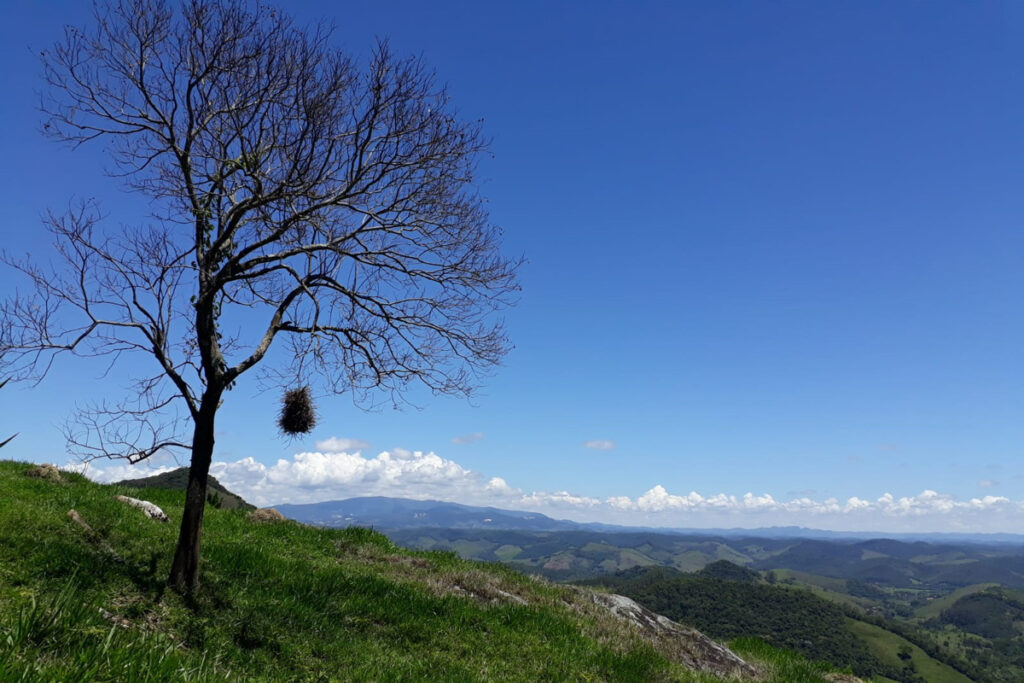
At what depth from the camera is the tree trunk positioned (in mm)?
9547

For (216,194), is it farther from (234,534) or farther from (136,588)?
(234,534)

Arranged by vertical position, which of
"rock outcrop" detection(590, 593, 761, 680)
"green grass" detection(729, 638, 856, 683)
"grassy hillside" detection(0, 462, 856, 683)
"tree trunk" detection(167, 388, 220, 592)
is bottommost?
"green grass" detection(729, 638, 856, 683)

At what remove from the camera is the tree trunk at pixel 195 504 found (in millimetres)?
9547

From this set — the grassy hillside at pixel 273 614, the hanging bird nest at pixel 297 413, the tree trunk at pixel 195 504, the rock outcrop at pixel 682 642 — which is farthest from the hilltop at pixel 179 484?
the rock outcrop at pixel 682 642

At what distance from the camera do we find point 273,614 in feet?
31.1

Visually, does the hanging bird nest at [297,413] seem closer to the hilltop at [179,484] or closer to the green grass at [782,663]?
the hilltop at [179,484]

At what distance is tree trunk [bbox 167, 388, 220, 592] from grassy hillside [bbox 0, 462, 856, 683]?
36cm

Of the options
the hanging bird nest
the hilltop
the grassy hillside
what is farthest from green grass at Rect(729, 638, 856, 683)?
the hilltop

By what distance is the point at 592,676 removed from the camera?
9203mm

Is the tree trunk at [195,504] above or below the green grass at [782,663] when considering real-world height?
above

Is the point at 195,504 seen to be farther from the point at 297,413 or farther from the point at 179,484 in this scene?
the point at 179,484

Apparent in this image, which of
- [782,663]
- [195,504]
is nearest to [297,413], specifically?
[195,504]

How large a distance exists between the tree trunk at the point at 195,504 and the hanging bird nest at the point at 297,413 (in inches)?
113

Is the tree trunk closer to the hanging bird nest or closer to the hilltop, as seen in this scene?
the hanging bird nest
